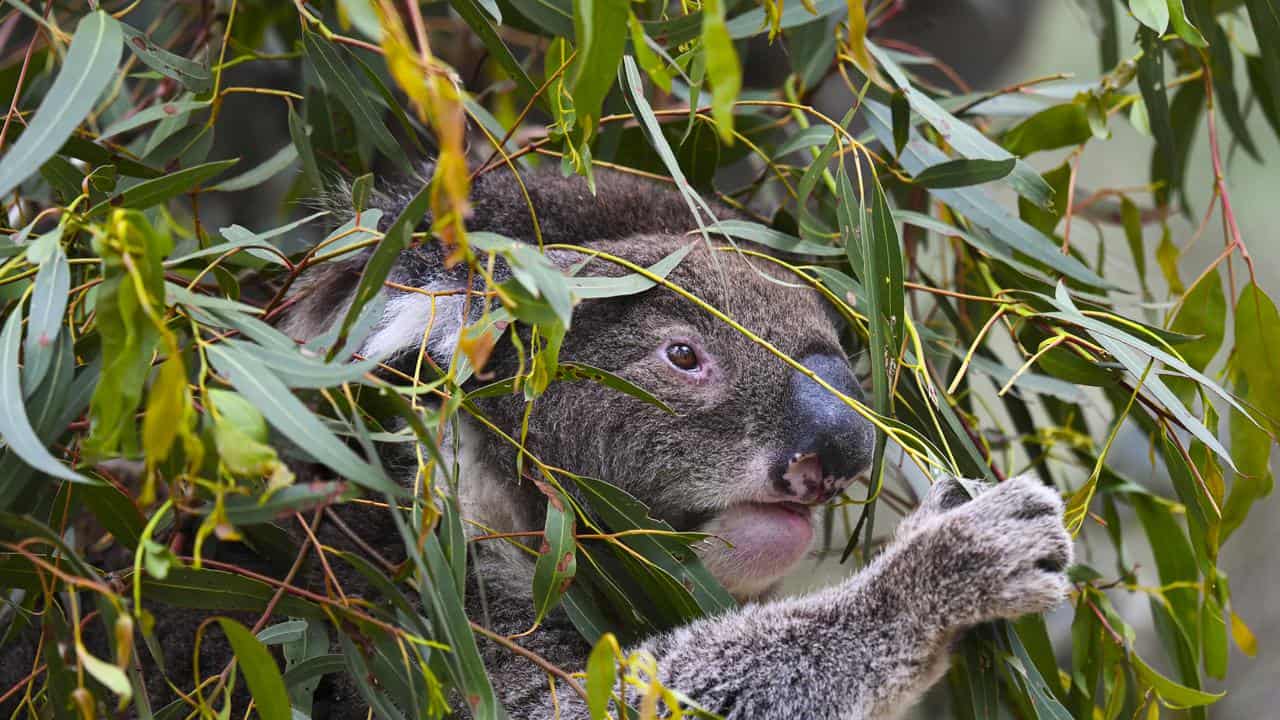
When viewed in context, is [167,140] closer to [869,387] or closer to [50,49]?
[50,49]

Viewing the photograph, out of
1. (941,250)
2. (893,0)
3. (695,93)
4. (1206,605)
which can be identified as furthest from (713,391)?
(893,0)

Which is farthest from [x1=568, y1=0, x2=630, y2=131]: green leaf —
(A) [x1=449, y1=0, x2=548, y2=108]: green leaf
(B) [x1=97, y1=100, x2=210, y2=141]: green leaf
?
(B) [x1=97, y1=100, x2=210, y2=141]: green leaf

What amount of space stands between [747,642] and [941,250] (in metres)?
1.21

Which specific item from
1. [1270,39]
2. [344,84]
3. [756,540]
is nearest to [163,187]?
[344,84]

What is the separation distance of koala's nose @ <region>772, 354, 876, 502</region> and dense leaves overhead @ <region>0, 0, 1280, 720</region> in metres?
0.10

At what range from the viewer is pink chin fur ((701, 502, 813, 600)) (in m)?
2.07

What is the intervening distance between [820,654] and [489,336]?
3.00ft

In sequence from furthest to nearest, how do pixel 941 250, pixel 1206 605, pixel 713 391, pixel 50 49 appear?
pixel 941 250
pixel 50 49
pixel 1206 605
pixel 713 391

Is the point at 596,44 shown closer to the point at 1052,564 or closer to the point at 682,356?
the point at 682,356

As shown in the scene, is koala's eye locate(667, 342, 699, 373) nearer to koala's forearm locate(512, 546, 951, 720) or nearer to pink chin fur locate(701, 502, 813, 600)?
pink chin fur locate(701, 502, 813, 600)

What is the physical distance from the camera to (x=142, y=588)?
1589 mm

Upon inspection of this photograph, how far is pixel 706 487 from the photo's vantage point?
2.05 metres

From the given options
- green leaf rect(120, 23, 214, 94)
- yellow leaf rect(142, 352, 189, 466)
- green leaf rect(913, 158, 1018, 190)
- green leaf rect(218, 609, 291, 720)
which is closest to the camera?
yellow leaf rect(142, 352, 189, 466)

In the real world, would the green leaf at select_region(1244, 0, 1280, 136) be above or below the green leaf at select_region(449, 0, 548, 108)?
below
